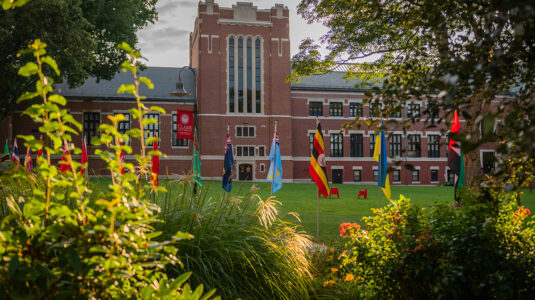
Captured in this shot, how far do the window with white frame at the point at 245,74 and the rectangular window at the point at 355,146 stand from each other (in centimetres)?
1080

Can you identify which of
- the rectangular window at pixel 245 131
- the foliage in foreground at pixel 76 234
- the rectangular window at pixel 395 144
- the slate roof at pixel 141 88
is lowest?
the foliage in foreground at pixel 76 234

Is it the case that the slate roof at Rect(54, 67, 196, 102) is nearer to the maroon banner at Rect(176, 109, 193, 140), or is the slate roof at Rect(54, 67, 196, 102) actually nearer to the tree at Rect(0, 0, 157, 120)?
the tree at Rect(0, 0, 157, 120)

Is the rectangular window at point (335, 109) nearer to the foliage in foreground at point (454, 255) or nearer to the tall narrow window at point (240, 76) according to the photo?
the tall narrow window at point (240, 76)

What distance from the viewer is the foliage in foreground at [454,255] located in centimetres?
313

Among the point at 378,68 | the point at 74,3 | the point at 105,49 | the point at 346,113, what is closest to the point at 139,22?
the point at 105,49

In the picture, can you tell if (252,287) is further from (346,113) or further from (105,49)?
(346,113)

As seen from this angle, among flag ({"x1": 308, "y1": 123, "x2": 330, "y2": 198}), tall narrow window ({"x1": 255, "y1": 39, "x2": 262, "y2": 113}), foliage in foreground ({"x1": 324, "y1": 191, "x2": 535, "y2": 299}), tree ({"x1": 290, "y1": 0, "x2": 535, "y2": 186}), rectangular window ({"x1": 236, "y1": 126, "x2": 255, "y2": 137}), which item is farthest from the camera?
tall narrow window ({"x1": 255, "y1": 39, "x2": 262, "y2": 113})

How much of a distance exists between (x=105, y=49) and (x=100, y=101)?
15.9 m

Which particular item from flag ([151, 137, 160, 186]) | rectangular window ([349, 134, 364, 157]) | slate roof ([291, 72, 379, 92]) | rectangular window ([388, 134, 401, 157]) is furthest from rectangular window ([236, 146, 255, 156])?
flag ([151, 137, 160, 186])

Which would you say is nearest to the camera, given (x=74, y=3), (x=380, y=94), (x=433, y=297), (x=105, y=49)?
(x=380, y=94)

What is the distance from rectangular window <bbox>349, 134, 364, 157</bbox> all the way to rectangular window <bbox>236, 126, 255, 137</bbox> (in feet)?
36.3

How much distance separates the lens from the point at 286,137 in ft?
135

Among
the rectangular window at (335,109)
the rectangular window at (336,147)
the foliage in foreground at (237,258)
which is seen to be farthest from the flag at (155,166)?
the rectangular window at (335,109)

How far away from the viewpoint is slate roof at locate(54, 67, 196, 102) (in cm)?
3981
